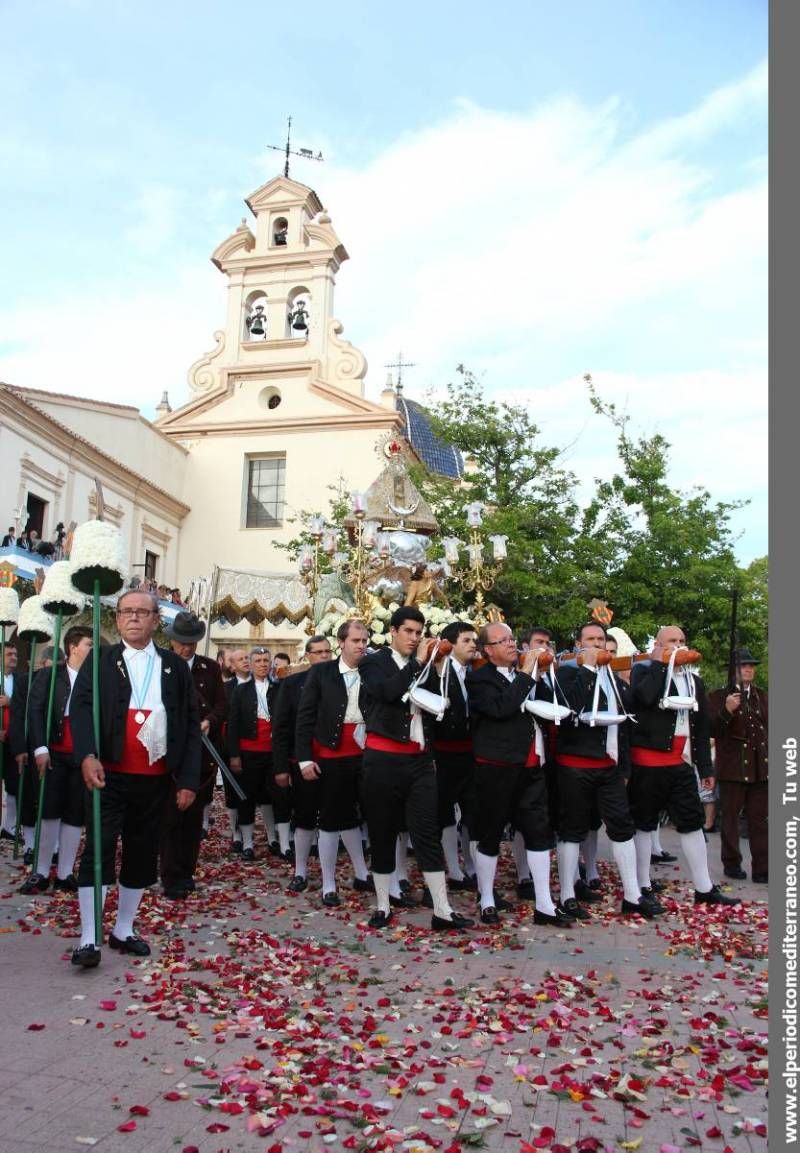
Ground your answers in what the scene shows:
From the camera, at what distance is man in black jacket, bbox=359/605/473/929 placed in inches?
249

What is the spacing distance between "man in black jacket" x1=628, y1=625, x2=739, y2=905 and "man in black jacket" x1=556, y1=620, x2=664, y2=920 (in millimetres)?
271

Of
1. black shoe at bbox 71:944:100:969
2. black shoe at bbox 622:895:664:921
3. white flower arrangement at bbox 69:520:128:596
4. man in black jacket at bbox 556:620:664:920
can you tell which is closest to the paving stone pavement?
black shoe at bbox 71:944:100:969

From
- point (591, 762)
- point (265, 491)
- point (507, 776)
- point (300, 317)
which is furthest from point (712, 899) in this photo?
point (300, 317)

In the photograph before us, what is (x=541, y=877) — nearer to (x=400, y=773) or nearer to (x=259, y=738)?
(x=400, y=773)

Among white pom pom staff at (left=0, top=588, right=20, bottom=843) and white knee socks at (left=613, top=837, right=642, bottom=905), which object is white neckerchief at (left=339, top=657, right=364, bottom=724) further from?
white pom pom staff at (left=0, top=588, right=20, bottom=843)

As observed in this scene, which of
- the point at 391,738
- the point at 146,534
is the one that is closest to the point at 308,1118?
the point at 391,738

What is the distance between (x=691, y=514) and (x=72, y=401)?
18468 millimetres

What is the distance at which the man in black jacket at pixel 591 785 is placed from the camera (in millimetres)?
6848

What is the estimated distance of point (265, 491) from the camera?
35.5m

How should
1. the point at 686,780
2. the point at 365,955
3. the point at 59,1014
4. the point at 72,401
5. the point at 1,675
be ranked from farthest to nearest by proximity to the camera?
the point at 72,401
the point at 1,675
the point at 686,780
the point at 365,955
the point at 59,1014

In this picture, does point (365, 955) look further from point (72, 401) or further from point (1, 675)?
point (72, 401)

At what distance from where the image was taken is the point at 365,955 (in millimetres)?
5684

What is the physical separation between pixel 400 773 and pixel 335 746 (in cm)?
118

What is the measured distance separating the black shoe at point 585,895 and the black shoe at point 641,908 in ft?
1.70
